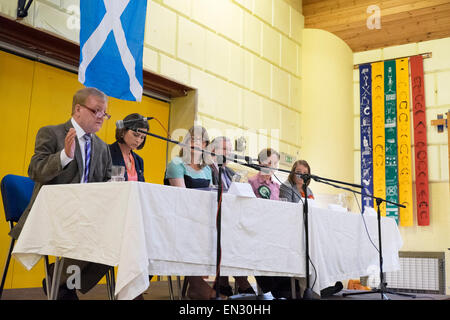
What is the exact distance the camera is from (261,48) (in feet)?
18.9

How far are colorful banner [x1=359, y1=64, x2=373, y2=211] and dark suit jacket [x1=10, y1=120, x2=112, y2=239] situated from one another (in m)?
4.55

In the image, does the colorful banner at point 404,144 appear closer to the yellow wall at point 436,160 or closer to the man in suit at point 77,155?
the yellow wall at point 436,160

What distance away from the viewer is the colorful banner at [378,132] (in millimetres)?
6184

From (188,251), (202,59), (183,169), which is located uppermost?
(202,59)

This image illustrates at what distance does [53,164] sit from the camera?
2062mm

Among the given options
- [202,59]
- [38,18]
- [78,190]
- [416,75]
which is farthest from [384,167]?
[78,190]

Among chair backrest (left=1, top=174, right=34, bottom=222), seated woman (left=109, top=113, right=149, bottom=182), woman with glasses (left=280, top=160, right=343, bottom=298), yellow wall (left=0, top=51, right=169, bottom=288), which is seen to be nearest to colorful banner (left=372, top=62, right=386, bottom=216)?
woman with glasses (left=280, top=160, right=343, bottom=298)

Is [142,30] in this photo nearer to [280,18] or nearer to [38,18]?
[38,18]

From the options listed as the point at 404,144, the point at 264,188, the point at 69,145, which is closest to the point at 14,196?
the point at 69,145

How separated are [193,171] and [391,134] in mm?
4026

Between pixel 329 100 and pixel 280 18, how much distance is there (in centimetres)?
121

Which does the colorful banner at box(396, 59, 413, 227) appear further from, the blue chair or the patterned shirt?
the blue chair

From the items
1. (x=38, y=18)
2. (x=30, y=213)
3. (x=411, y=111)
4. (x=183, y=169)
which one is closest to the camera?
(x=30, y=213)

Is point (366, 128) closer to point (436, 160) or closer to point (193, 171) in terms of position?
point (436, 160)
